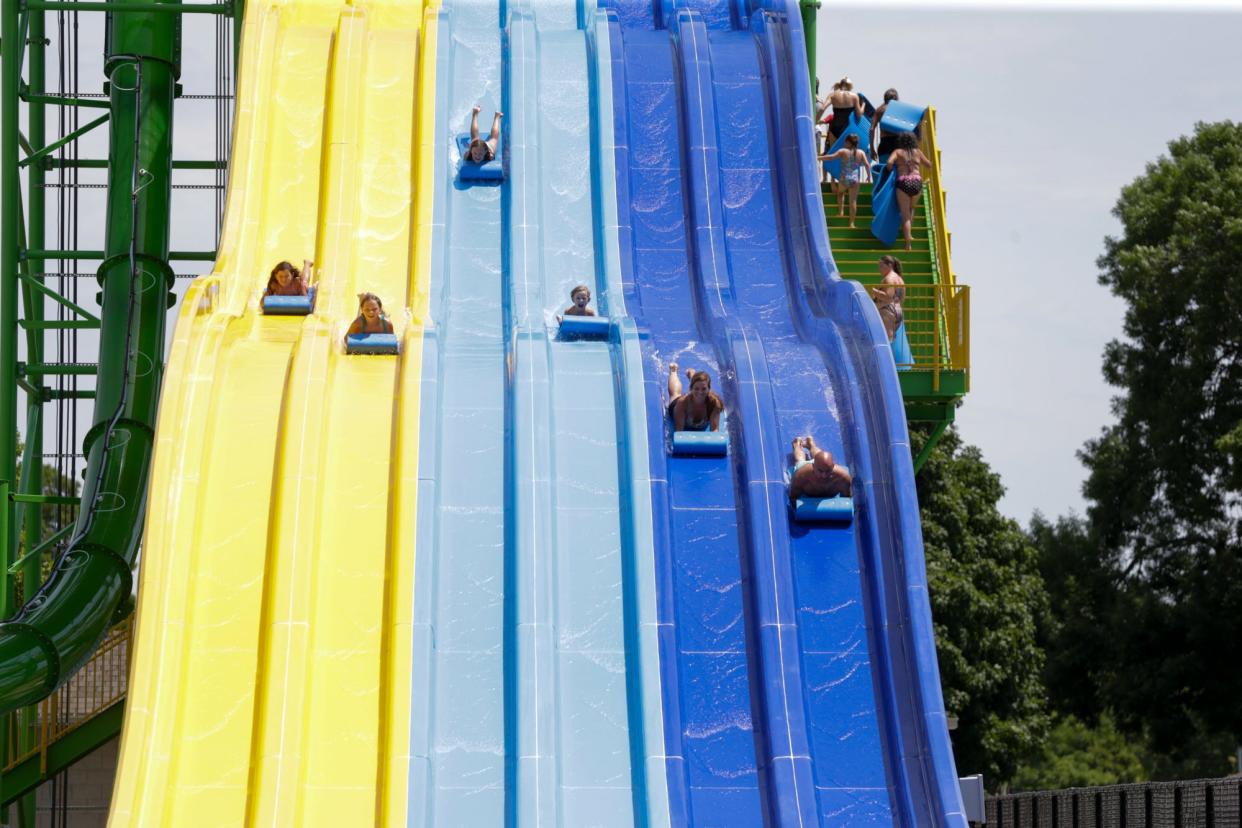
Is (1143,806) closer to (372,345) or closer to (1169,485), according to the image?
(372,345)

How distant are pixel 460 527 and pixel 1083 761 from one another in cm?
4742

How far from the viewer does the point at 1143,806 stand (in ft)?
68.7

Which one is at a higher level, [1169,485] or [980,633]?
[1169,485]

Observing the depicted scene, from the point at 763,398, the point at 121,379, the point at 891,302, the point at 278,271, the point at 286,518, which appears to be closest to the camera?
the point at 286,518

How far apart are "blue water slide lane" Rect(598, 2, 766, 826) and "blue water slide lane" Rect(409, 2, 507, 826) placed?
3.95 feet

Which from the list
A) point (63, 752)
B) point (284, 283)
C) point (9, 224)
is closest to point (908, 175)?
point (284, 283)

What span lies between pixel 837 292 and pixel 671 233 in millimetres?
1968

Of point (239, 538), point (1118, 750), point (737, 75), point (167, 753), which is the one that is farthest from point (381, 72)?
point (1118, 750)

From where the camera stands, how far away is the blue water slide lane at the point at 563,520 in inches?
531

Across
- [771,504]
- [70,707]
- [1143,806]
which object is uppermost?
[771,504]

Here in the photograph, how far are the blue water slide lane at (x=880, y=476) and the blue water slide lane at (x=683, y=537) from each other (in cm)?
100

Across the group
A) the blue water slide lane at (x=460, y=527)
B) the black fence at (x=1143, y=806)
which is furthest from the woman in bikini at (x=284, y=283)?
the black fence at (x=1143, y=806)

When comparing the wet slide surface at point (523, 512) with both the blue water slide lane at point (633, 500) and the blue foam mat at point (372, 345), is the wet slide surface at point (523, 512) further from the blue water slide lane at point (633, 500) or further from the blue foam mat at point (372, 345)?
the blue foam mat at point (372, 345)

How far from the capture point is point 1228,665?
3462 centimetres
